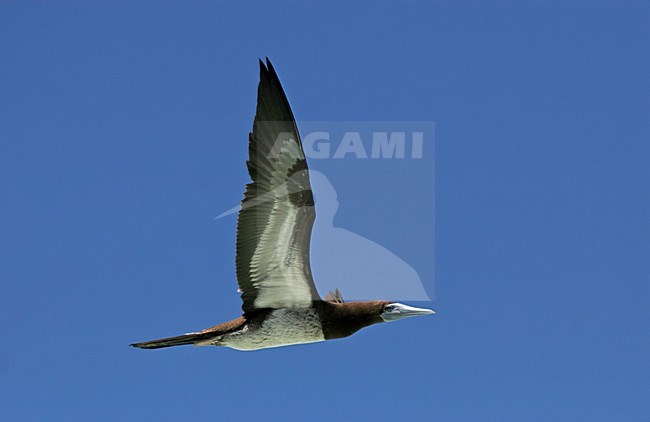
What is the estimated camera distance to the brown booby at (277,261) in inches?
552

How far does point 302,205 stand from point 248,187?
2.97 feet

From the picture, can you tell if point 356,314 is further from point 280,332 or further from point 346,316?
point 280,332

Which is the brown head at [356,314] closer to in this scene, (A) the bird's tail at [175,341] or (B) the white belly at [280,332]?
(B) the white belly at [280,332]

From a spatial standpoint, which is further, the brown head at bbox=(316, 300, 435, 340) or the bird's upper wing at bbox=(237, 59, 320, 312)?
the brown head at bbox=(316, 300, 435, 340)

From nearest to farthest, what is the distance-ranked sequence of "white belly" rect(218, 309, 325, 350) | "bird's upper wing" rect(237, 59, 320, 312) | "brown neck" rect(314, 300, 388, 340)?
"bird's upper wing" rect(237, 59, 320, 312)
"white belly" rect(218, 309, 325, 350)
"brown neck" rect(314, 300, 388, 340)

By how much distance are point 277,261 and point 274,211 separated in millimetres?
1043

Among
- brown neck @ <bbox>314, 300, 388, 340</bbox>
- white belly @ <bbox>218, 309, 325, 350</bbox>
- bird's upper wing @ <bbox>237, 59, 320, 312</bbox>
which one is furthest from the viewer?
brown neck @ <bbox>314, 300, 388, 340</bbox>

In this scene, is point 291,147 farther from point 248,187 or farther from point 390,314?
point 390,314

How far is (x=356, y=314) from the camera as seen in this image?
15906mm

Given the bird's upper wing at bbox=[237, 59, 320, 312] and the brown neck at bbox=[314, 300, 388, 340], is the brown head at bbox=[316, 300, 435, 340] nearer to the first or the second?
the brown neck at bbox=[314, 300, 388, 340]

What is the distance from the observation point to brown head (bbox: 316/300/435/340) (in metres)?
15.7

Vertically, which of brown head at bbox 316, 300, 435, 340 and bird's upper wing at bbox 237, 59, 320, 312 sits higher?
bird's upper wing at bbox 237, 59, 320, 312

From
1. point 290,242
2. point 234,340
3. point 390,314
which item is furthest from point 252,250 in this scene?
point 390,314

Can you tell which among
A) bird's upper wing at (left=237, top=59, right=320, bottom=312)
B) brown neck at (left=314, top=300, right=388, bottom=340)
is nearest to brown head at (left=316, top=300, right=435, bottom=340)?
brown neck at (left=314, top=300, right=388, bottom=340)
